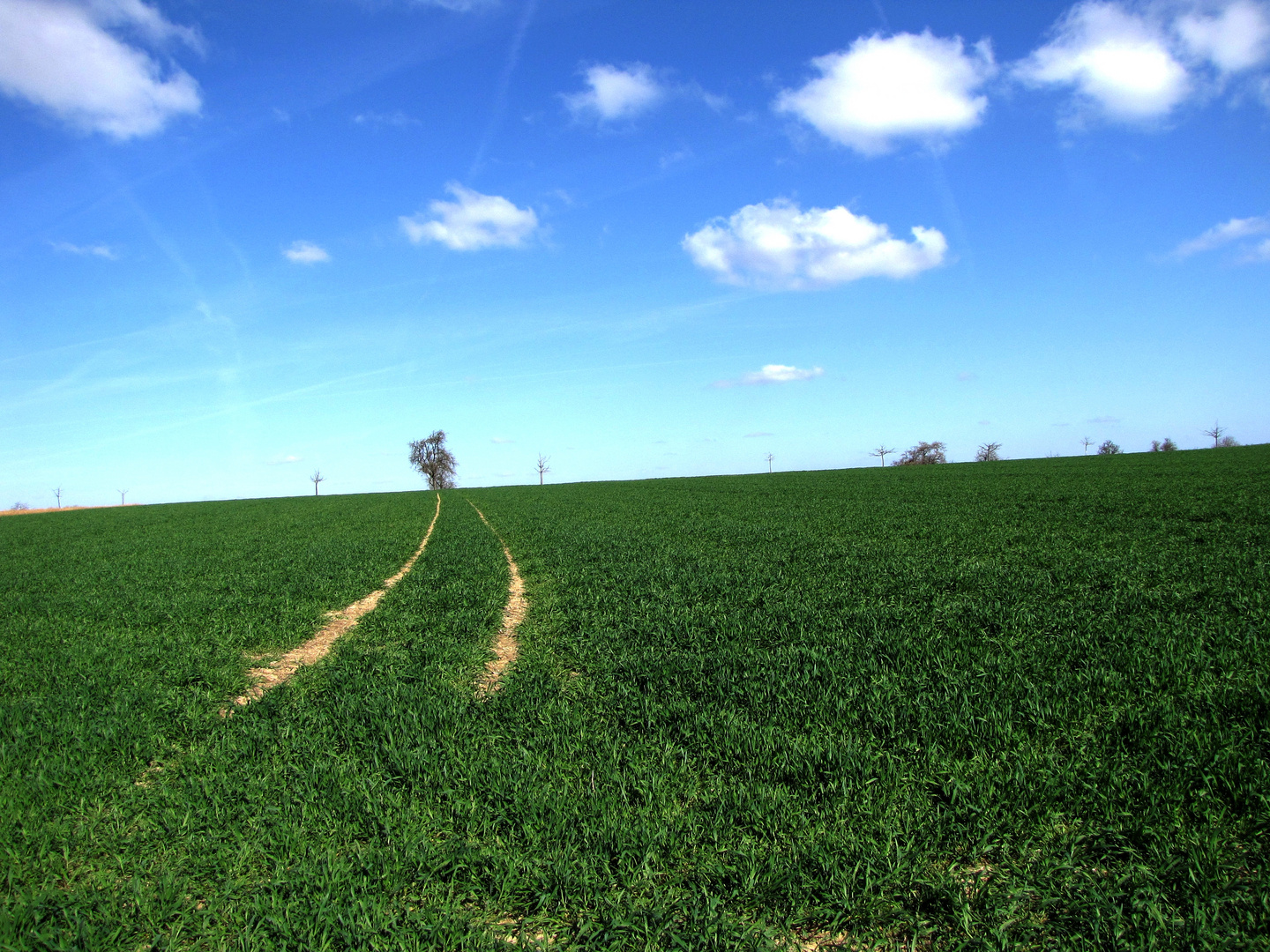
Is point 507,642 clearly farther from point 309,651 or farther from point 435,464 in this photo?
point 435,464

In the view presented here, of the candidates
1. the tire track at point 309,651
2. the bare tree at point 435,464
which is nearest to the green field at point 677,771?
the tire track at point 309,651

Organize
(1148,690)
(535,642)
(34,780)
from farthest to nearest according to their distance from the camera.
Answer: (535,642) → (1148,690) → (34,780)

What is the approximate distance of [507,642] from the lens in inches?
392

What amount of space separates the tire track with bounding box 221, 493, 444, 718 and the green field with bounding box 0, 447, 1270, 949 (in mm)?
255

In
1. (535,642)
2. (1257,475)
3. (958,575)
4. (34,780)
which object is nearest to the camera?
(34,780)

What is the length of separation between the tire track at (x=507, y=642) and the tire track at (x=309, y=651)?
8.82 feet

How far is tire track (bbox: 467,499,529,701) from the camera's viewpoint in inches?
309

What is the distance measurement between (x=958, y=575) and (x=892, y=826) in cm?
876

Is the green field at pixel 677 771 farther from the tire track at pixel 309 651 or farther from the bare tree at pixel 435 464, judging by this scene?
the bare tree at pixel 435 464

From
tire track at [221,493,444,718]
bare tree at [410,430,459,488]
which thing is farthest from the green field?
bare tree at [410,430,459,488]

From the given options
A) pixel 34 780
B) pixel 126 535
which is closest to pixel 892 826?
pixel 34 780

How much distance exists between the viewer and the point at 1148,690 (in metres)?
5.97

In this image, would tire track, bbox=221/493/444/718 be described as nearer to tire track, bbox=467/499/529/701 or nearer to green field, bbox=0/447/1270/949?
green field, bbox=0/447/1270/949

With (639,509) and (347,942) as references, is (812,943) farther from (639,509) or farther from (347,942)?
(639,509)
